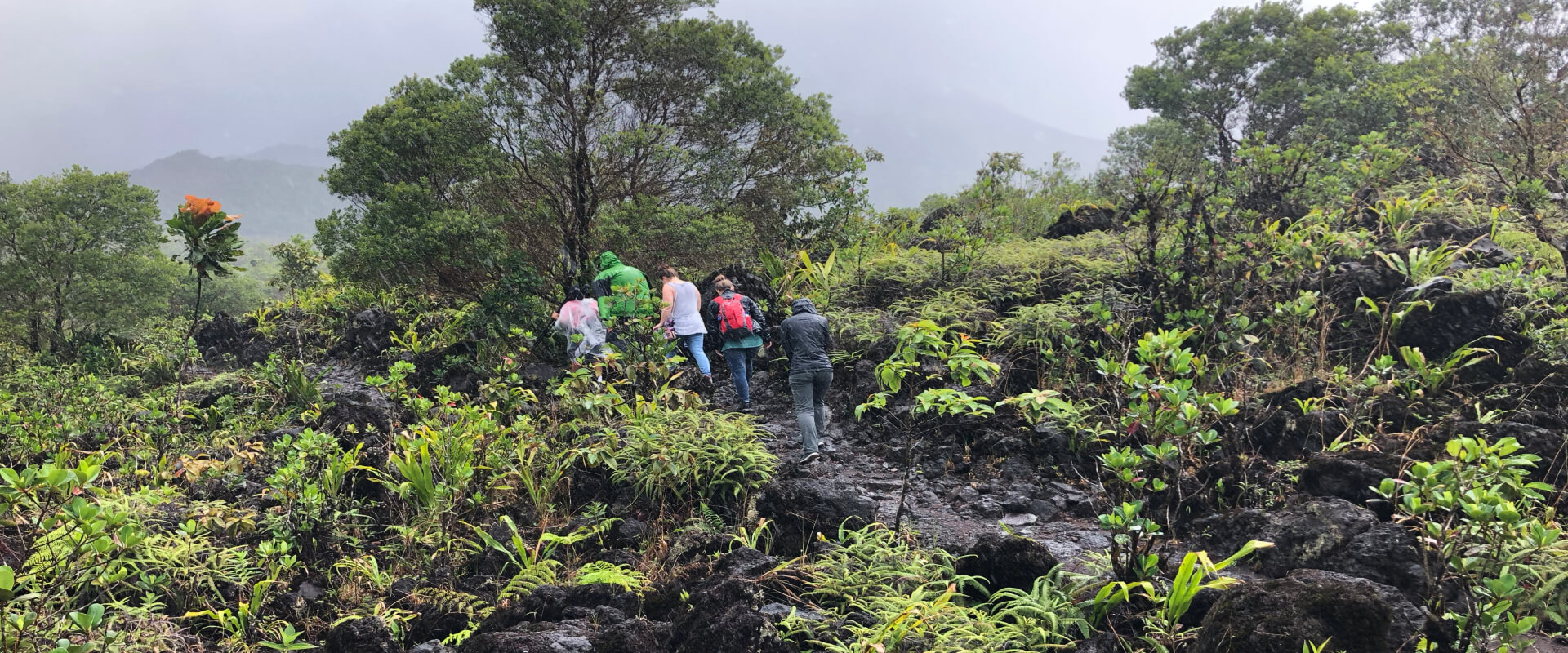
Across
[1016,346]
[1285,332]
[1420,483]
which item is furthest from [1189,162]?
[1420,483]

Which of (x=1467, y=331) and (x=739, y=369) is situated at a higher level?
(x=1467, y=331)

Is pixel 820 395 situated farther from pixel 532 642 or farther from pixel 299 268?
pixel 299 268

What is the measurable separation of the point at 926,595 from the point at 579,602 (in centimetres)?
179

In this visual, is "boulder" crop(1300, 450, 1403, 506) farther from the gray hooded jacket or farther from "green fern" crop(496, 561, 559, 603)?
"green fern" crop(496, 561, 559, 603)

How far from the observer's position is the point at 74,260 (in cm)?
1509

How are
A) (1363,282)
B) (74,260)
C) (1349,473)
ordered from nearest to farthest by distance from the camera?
1. (1349,473)
2. (1363,282)
3. (74,260)

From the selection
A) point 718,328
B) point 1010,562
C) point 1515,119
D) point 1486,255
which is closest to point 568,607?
point 1010,562

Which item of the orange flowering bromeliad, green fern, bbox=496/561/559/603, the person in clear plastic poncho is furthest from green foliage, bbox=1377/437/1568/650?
the orange flowering bromeliad

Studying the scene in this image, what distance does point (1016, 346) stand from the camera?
7164mm

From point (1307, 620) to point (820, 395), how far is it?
3.88m

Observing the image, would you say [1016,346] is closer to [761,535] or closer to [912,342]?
[912,342]

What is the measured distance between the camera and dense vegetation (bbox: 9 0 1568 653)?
315cm

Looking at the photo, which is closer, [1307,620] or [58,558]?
[1307,620]

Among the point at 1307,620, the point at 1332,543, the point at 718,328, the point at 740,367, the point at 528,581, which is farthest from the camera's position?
the point at 718,328
